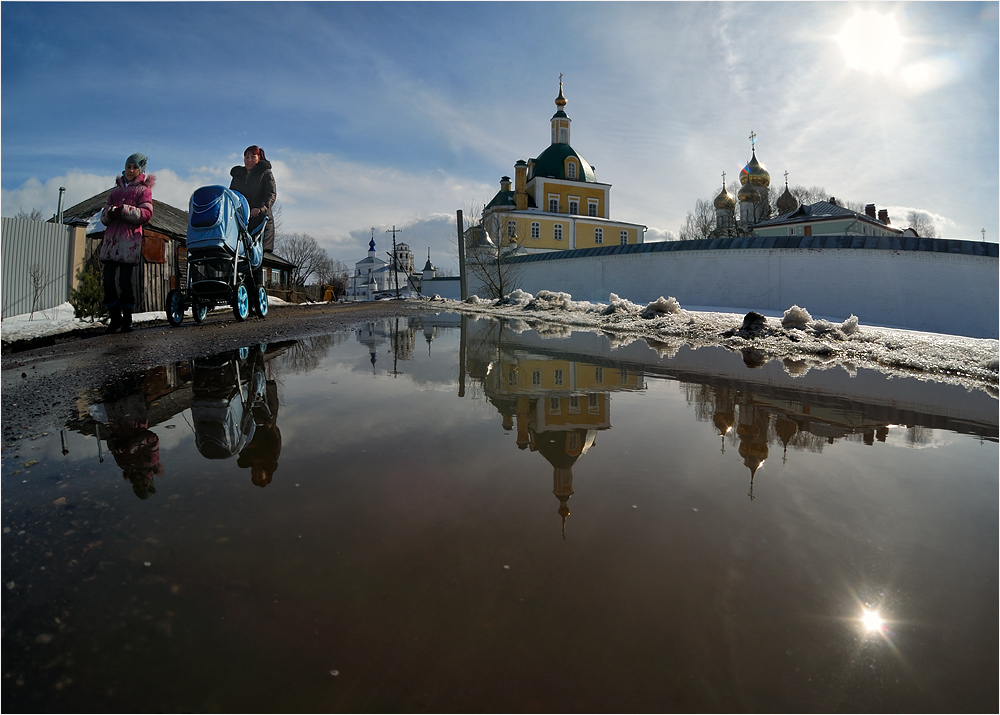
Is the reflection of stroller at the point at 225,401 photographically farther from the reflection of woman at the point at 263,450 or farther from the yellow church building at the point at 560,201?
the yellow church building at the point at 560,201

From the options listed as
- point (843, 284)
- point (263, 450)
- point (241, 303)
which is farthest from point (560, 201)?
point (263, 450)

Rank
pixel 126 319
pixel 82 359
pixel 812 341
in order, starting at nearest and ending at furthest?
pixel 82 359 < pixel 812 341 < pixel 126 319

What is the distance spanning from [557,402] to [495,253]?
26.8 m

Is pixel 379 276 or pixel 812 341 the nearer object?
pixel 812 341

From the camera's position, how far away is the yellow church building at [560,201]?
3806 centimetres

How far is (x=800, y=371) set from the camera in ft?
19.0

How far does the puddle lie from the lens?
4.00ft

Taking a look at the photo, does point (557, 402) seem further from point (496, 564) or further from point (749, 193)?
point (749, 193)

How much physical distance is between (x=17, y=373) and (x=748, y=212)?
2429 inches

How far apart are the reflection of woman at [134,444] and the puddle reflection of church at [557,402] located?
6.15 ft

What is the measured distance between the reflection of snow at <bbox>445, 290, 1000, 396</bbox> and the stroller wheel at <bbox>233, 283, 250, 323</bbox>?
7.46 m

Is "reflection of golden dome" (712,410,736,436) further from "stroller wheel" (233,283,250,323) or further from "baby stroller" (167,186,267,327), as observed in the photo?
"stroller wheel" (233,283,250,323)

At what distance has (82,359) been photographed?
5781mm

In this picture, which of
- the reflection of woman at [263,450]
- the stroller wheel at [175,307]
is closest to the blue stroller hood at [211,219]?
the stroller wheel at [175,307]
